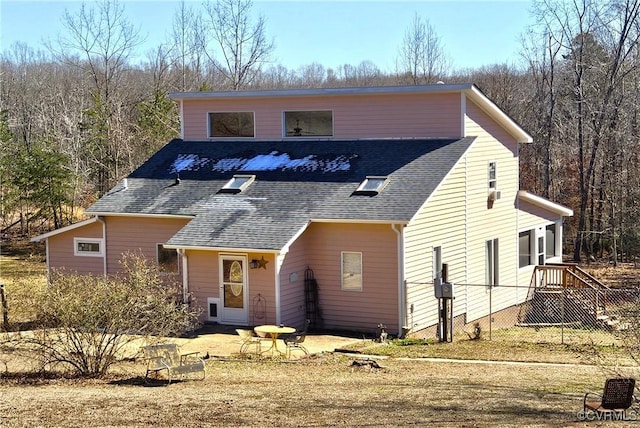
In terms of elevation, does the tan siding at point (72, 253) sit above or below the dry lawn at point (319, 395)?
above

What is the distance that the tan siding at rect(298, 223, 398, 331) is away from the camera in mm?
21953

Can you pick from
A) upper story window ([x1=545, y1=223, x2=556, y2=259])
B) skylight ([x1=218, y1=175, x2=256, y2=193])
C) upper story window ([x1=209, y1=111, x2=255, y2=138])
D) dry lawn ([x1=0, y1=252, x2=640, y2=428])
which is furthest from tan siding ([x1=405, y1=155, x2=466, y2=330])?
upper story window ([x1=209, y1=111, x2=255, y2=138])

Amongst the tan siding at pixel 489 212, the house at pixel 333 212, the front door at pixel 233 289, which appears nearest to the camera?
the house at pixel 333 212

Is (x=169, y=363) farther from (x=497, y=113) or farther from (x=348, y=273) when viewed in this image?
(x=497, y=113)

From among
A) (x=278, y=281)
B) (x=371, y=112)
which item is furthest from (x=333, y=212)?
(x=371, y=112)

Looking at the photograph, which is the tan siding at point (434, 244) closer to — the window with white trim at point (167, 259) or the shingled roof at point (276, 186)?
the shingled roof at point (276, 186)

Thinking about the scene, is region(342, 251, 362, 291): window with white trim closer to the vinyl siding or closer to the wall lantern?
the vinyl siding

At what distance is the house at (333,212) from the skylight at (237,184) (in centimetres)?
3

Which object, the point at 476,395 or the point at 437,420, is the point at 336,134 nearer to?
the point at 476,395

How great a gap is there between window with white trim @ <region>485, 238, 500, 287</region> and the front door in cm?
830

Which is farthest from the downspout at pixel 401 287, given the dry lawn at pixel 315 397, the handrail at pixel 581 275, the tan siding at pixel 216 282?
the handrail at pixel 581 275

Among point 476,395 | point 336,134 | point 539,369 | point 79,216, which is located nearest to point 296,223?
point 336,134

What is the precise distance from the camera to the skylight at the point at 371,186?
2297 cm

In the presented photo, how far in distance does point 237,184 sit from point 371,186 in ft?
13.8
